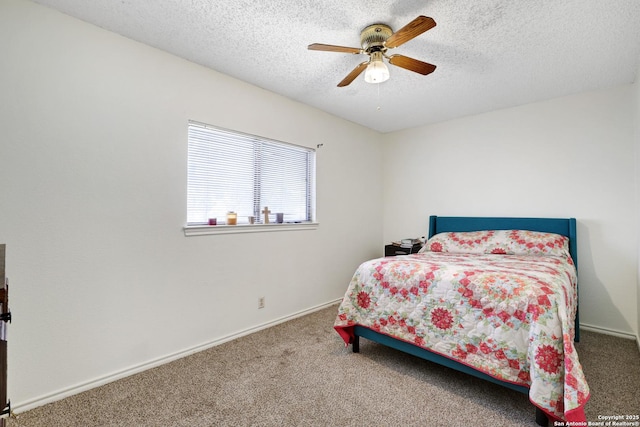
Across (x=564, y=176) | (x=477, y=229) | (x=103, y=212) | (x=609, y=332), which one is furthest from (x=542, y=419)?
(x=103, y=212)

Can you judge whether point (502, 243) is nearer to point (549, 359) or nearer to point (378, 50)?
point (549, 359)

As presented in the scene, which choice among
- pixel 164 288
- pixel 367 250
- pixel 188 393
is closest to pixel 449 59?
pixel 367 250

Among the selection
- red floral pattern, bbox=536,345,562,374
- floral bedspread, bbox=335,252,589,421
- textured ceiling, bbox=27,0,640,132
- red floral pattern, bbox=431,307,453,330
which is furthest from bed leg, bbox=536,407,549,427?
textured ceiling, bbox=27,0,640,132

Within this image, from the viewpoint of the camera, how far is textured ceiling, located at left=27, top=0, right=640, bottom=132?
6.04ft

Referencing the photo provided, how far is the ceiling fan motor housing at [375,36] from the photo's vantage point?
1974 mm

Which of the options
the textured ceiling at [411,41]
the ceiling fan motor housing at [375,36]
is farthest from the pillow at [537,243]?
the ceiling fan motor housing at [375,36]

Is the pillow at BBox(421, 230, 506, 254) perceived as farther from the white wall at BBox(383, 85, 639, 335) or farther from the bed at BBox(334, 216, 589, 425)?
the white wall at BBox(383, 85, 639, 335)

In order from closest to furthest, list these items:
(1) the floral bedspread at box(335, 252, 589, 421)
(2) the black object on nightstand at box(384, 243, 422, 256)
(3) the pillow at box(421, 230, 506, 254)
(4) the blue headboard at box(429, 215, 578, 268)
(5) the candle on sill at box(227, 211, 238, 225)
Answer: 1. (1) the floral bedspread at box(335, 252, 589, 421)
2. (5) the candle on sill at box(227, 211, 238, 225)
3. (4) the blue headboard at box(429, 215, 578, 268)
4. (3) the pillow at box(421, 230, 506, 254)
5. (2) the black object on nightstand at box(384, 243, 422, 256)

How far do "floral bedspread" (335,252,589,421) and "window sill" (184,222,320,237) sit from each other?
3.42 ft

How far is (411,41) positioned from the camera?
2170mm

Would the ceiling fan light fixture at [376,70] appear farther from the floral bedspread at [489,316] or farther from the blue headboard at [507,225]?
the blue headboard at [507,225]

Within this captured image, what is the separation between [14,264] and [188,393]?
4.10 feet

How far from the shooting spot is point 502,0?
176cm

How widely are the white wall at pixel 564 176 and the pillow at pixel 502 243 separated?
42 cm
